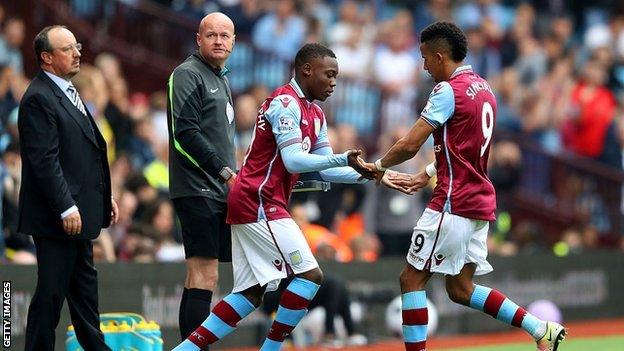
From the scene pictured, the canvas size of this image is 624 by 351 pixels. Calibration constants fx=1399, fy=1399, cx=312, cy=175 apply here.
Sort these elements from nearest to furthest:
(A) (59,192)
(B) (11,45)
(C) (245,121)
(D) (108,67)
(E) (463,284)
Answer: (A) (59,192), (E) (463,284), (B) (11,45), (D) (108,67), (C) (245,121)

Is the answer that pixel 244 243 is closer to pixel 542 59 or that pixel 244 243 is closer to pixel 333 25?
pixel 333 25

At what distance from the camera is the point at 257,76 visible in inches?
740

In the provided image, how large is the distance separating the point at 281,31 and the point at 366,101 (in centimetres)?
159

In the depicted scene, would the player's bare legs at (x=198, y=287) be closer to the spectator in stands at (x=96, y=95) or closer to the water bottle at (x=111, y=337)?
the water bottle at (x=111, y=337)

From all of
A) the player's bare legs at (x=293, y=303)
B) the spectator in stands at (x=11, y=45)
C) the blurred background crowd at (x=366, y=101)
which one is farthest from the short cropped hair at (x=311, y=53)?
the spectator in stands at (x=11, y=45)

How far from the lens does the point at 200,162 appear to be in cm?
998

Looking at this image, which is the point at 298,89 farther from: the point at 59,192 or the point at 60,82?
the point at 59,192

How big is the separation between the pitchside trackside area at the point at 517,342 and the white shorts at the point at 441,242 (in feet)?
13.4

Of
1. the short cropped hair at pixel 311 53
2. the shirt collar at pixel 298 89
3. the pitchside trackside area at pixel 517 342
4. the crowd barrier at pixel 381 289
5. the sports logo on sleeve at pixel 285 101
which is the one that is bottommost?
the pitchside trackside area at pixel 517 342

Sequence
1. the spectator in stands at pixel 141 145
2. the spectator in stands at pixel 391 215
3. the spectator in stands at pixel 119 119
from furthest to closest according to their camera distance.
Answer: the spectator in stands at pixel 391 215 → the spectator in stands at pixel 141 145 → the spectator in stands at pixel 119 119

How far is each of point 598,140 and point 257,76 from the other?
5.82m

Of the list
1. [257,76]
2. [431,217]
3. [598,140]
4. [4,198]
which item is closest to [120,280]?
[4,198]

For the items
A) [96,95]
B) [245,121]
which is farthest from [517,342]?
[96,95]

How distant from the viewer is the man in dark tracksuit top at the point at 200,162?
10047 mm
